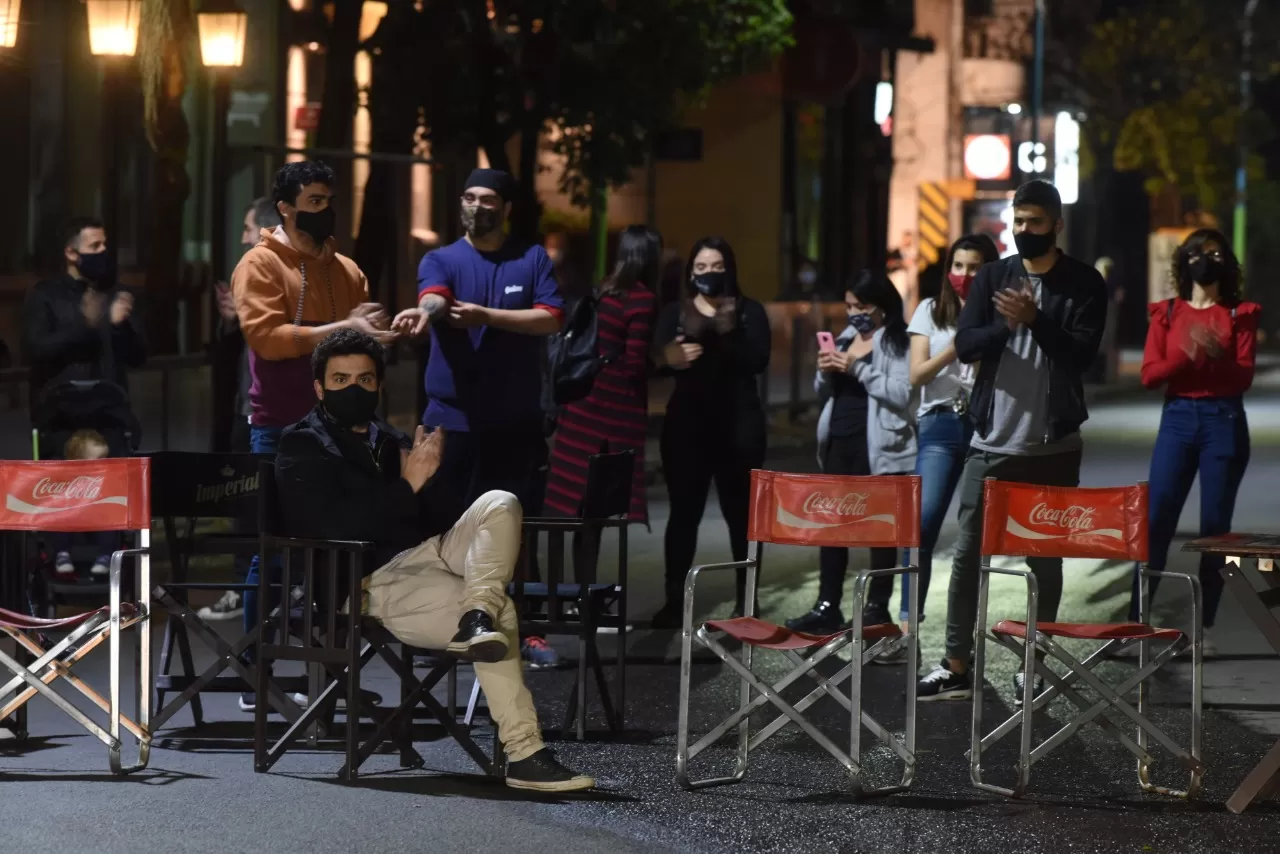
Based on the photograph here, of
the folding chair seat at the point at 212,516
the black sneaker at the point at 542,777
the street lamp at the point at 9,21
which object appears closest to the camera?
the black sneaker at the point at 542,777

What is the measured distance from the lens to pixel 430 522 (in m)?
7.95

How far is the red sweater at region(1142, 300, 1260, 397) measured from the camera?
35.3 ft

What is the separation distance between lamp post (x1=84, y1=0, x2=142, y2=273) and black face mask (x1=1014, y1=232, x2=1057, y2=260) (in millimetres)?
4879

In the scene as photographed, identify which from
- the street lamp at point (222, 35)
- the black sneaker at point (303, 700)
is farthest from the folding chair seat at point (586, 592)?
the street lamp at point (222, 35)

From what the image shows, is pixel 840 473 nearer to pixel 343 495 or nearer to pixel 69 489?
pixel 343 495

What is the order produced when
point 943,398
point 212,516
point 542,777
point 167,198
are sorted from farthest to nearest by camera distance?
point 167,198, point 943,398, point 212,516, point 542,777

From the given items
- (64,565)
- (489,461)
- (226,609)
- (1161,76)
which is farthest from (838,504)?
(1161,76)

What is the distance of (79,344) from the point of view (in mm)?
11867

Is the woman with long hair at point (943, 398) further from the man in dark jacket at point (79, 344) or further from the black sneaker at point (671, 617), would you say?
the man in dark jacket at point (79, 344)

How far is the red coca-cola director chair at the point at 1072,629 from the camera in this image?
7582 mm

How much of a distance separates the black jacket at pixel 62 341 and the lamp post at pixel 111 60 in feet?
1.04

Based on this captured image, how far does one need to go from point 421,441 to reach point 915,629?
5.76 ft

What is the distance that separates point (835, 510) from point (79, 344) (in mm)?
5153

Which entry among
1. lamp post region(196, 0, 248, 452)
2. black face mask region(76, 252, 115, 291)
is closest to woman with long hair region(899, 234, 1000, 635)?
lamp post region(196, 0, 248, 452)
